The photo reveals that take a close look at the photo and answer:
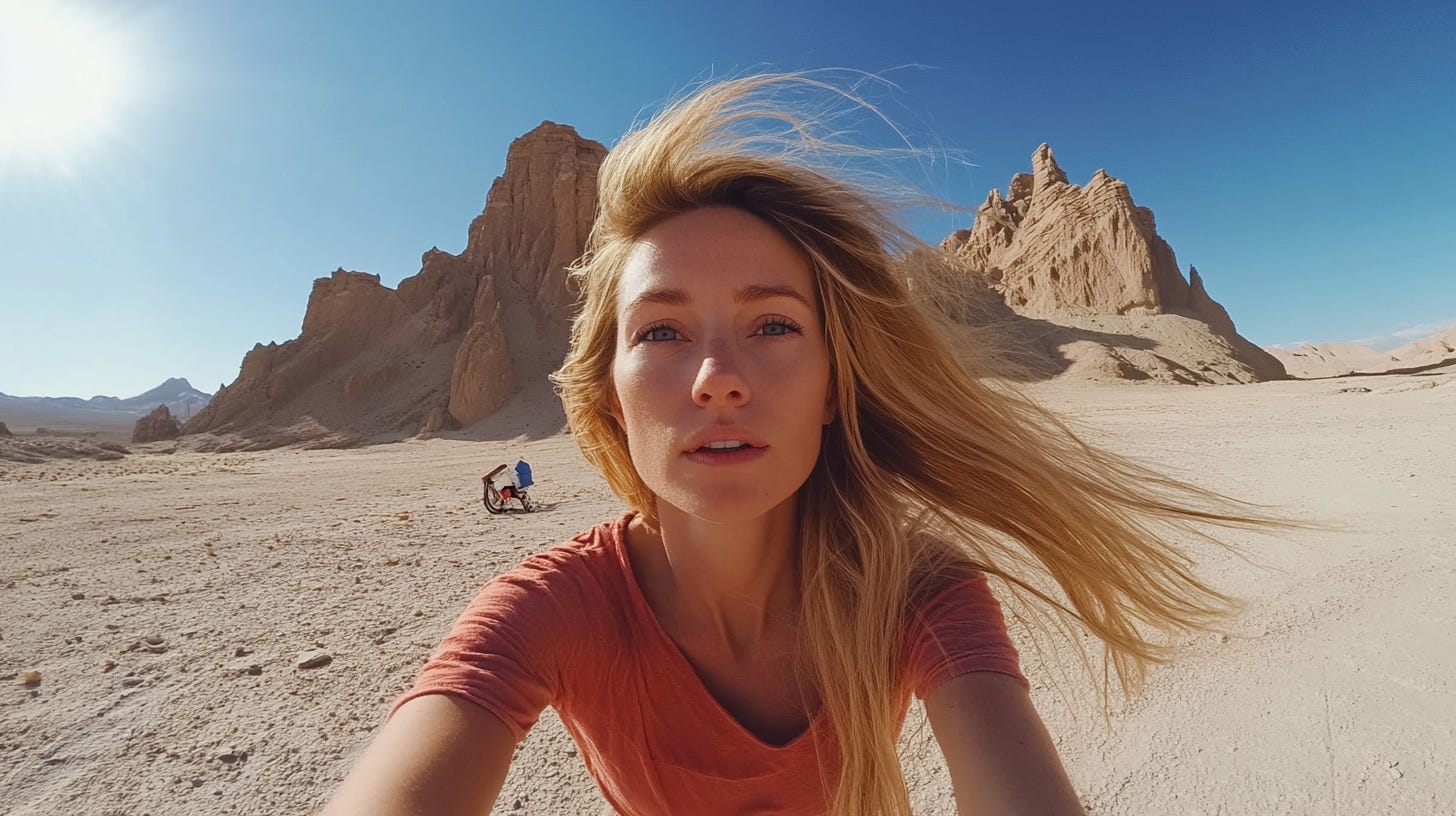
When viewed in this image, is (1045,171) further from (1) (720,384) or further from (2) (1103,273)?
(1) (720,384)

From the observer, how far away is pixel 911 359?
2.23 m

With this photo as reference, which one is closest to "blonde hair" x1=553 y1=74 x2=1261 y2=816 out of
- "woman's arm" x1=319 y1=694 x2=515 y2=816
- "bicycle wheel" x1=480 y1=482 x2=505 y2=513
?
"woman's arm" x1=319 y1=694 x2=515 y2=816

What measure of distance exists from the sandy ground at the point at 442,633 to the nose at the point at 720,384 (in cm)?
186

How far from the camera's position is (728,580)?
6.31 ft

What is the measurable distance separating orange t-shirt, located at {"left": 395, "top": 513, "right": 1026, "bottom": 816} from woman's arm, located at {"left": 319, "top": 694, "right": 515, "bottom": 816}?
128 mm

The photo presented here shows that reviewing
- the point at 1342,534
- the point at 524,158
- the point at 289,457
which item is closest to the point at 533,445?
the point at 289,457

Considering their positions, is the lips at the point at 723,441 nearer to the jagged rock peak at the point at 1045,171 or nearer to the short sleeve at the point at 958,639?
the short sleeve at the point at 958,639

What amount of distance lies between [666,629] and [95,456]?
31.1 meters

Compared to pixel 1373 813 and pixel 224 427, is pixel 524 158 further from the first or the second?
pixel 1373 813

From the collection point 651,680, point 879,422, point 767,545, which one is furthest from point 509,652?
point 879,422

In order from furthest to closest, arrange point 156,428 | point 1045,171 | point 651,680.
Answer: point 1045,171, point 156,428, point 651,680

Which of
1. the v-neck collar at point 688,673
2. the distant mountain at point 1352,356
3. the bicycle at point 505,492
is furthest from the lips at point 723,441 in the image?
the distant mountain at point 1352,356

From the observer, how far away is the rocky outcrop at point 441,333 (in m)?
38.1

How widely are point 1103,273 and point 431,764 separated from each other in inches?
2615
